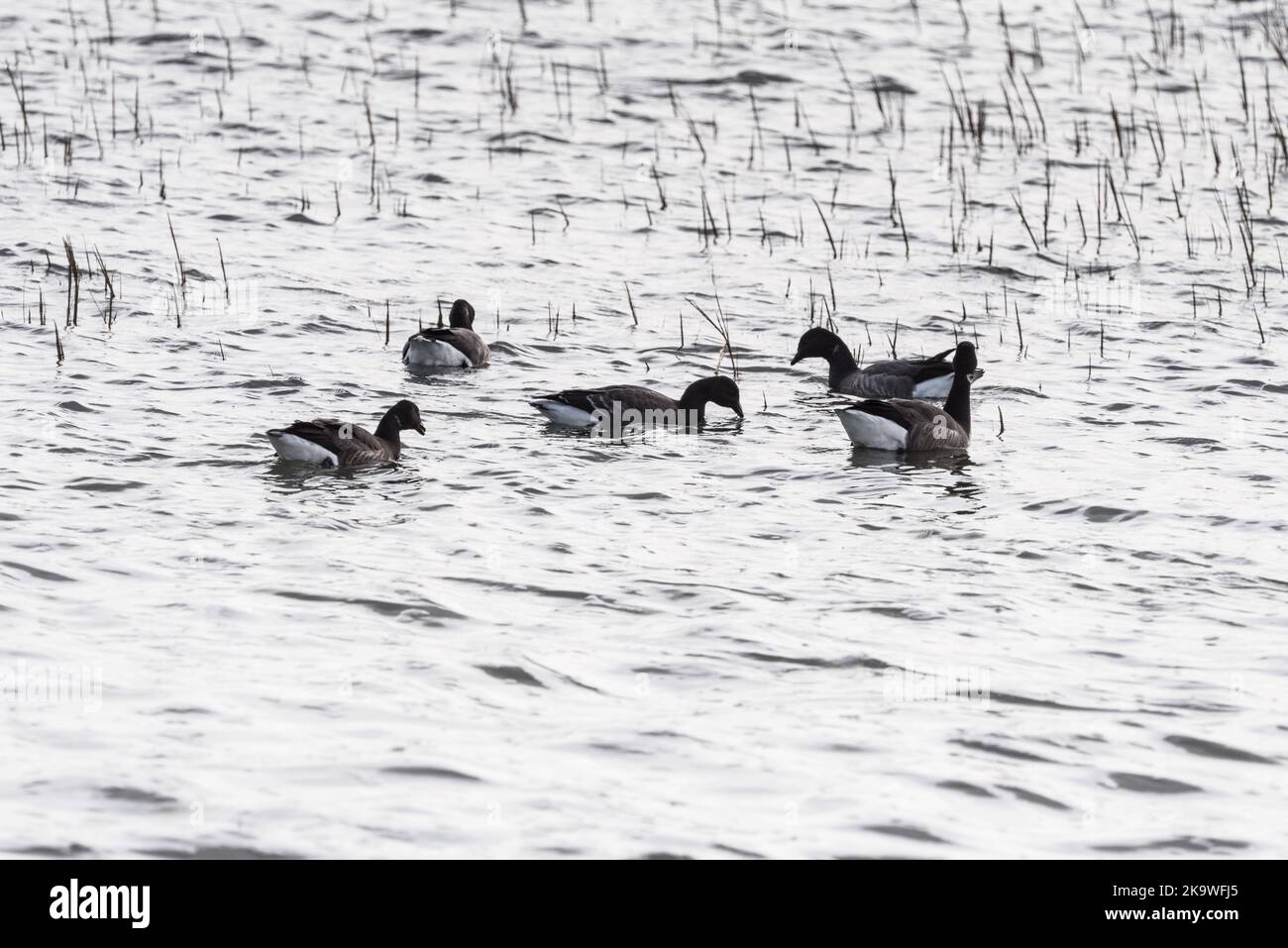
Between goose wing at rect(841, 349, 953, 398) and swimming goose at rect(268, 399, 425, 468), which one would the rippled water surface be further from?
goose wing at rect(841, 349, 953, 398)

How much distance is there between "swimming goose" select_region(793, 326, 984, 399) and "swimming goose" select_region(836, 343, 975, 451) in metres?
1.55

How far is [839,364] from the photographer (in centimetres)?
1708

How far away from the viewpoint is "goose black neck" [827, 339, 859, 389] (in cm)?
1697

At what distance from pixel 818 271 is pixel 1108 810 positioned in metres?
13.8

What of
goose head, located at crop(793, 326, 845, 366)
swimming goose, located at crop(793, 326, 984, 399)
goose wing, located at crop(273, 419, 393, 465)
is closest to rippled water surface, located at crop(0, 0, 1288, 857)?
goose wing, located at crop(273, 419, 393, 465)

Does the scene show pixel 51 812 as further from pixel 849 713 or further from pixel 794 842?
pixel 849 713

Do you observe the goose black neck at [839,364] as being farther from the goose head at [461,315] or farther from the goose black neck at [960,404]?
the goose head at [461,315]

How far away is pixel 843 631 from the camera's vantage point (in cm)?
964

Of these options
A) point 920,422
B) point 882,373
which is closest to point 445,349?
point 882,373

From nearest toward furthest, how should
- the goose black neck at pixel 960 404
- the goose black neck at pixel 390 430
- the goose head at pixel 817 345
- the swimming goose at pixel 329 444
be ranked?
the swimming goose at pixel 329 444
the goose black neck at pixel 390 430
the goose black neck at pixel 960 404
the goose head at pixel 817 345

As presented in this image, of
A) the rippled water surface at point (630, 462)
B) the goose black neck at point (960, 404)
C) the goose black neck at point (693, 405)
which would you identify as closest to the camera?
the rippled water surface at point (630, 462)

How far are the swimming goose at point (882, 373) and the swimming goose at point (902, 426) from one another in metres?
1.55

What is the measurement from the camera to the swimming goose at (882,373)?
16.5 metres

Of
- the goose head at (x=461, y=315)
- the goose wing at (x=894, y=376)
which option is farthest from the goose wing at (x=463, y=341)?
the goose wing at (x=894, y=376)
